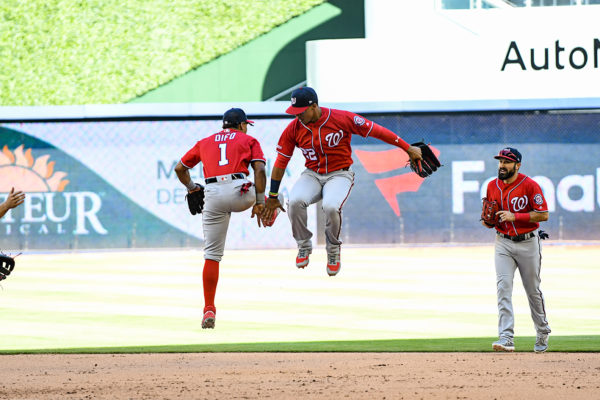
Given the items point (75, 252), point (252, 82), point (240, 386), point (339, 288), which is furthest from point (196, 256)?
point (240, 386)

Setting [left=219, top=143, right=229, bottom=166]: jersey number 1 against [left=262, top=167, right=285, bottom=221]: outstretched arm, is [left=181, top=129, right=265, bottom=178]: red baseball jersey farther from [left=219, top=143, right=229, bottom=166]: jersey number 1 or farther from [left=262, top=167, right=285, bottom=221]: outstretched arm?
[left=262, top=167, right=285, bottom=221]: outstretched arm

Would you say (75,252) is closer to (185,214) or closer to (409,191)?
(185,214)

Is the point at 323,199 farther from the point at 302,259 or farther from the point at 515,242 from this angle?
the point at 515,242

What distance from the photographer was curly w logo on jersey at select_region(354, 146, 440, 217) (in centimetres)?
2638

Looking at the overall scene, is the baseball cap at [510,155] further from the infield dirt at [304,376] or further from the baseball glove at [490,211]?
the infield dirt at [304,376]

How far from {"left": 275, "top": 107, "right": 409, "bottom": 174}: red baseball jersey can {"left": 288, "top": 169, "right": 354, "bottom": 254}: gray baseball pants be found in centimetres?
15

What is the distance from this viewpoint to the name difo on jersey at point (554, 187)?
26.5 meters

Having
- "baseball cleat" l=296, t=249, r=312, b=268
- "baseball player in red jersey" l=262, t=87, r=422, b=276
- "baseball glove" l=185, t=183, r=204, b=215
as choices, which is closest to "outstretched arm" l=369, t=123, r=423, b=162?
"baseball player in red jersey" l=262, t=87, r=422, b=276

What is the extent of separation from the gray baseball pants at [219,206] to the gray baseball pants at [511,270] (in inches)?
108

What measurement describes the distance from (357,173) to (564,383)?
55.4 feet

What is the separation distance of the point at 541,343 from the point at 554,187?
15.8 metres

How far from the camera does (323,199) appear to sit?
34.6ft

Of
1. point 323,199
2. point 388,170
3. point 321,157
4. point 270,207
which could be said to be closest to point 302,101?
point 321,157

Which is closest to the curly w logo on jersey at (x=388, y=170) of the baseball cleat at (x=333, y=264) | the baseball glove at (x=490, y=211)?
the baseball glove at (x=490, y=211)
